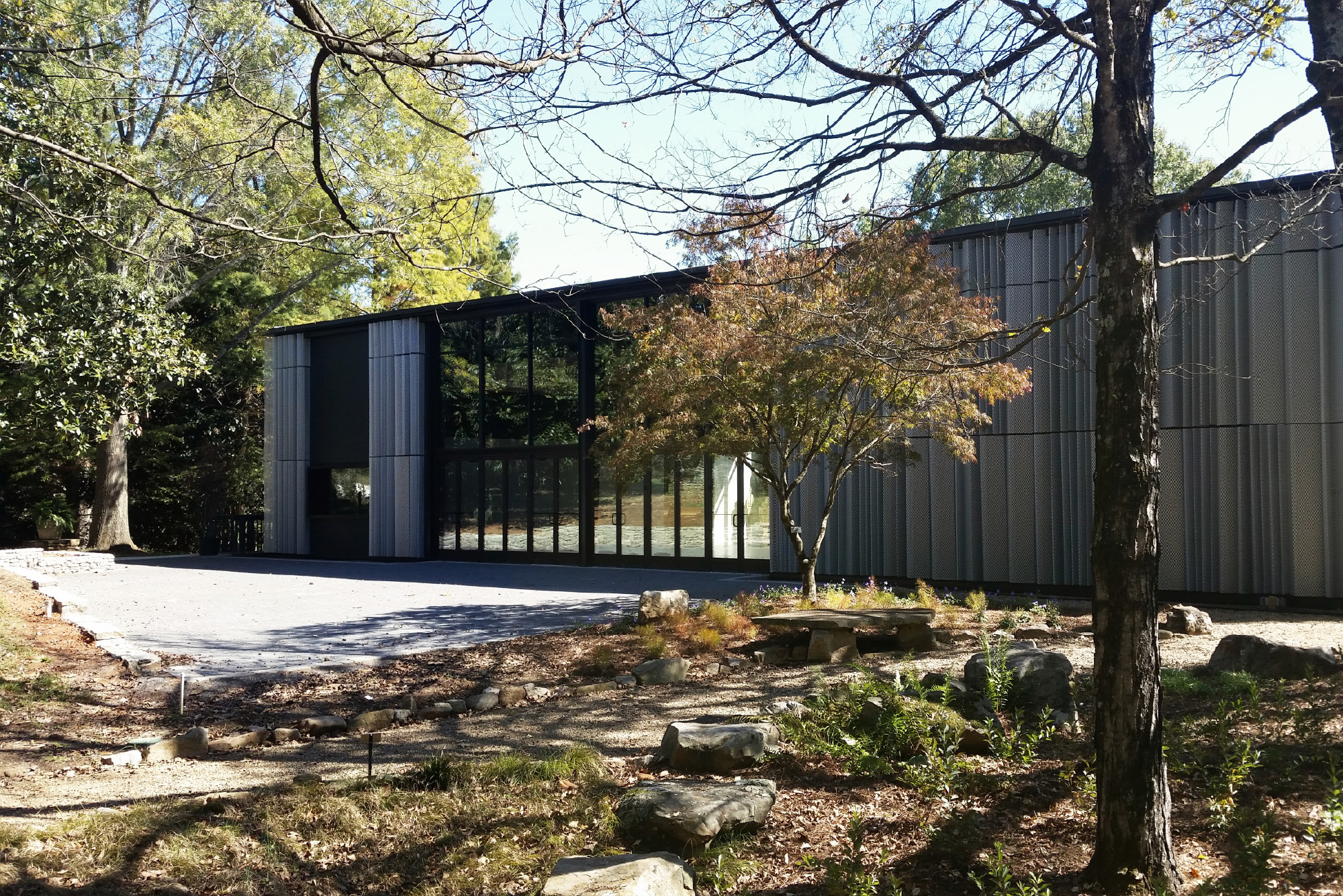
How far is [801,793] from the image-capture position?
506cm

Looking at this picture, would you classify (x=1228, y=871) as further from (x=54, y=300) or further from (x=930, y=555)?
(x=54, y=300)

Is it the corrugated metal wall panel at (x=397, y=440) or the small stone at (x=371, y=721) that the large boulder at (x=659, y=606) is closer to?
the small stone at (x=371, y=721)

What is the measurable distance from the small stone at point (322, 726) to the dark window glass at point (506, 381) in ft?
49.6

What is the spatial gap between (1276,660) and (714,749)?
4.46m

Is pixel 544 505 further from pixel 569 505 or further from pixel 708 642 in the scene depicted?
pixel 708 642

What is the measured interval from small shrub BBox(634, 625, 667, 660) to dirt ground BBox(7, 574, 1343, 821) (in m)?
0.12

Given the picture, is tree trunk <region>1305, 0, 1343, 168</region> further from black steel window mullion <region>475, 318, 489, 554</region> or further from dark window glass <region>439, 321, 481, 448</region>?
dark window glass <region>439, 321, 481, 448</region>

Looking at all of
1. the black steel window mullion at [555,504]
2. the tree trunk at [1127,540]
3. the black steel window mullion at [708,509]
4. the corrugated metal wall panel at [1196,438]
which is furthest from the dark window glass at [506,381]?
the tree trunk at [1127,540]

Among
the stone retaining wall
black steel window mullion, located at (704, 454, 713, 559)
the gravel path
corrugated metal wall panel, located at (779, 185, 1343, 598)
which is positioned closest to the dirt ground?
the gravel path

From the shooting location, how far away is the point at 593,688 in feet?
26.2

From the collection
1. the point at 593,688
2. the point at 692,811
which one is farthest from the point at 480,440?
the point at 692,811

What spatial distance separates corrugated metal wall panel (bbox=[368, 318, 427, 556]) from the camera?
23297 mm

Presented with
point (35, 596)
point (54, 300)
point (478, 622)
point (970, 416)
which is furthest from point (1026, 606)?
point (54, 300)

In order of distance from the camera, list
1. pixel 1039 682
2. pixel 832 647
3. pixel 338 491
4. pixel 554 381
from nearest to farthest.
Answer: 1. pixel 1039 682
2. pixel 832 647
3. pixel 554 381
4. pixel 338 491
